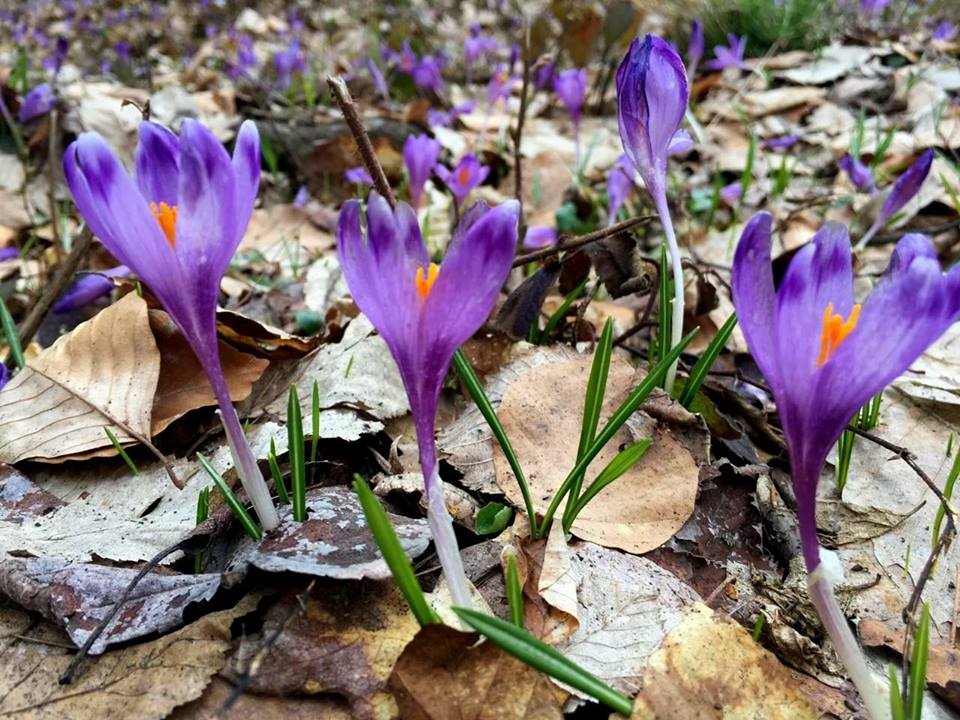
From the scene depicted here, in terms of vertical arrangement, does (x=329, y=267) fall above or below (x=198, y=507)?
below

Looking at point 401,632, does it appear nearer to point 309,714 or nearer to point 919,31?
point 309,714

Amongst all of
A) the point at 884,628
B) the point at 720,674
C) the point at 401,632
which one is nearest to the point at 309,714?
the point at 401,632

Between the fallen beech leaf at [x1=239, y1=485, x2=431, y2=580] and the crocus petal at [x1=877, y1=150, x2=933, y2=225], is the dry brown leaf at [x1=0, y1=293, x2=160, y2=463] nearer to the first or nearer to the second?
the fallen beech leaf at [x1=239, y1=485, x2=431, y2=580]

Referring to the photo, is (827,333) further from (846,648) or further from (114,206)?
(114,206)

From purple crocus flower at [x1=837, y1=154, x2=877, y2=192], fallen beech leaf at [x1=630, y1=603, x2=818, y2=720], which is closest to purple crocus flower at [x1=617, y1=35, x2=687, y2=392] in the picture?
fallen beech leaf at [x1=630, y1=603, x2=818, y2=720]

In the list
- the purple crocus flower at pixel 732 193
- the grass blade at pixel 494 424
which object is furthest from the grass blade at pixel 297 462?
the purple crocus flower at pixel 732 193

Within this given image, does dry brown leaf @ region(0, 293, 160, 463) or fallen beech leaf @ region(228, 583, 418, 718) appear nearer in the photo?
fallen beech leaf @ region(228, 583, 418, 718)

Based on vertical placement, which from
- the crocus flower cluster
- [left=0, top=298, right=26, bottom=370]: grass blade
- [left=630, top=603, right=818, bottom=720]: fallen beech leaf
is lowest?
[left=0, top=298, right=26, bottom=370]: grass blade
